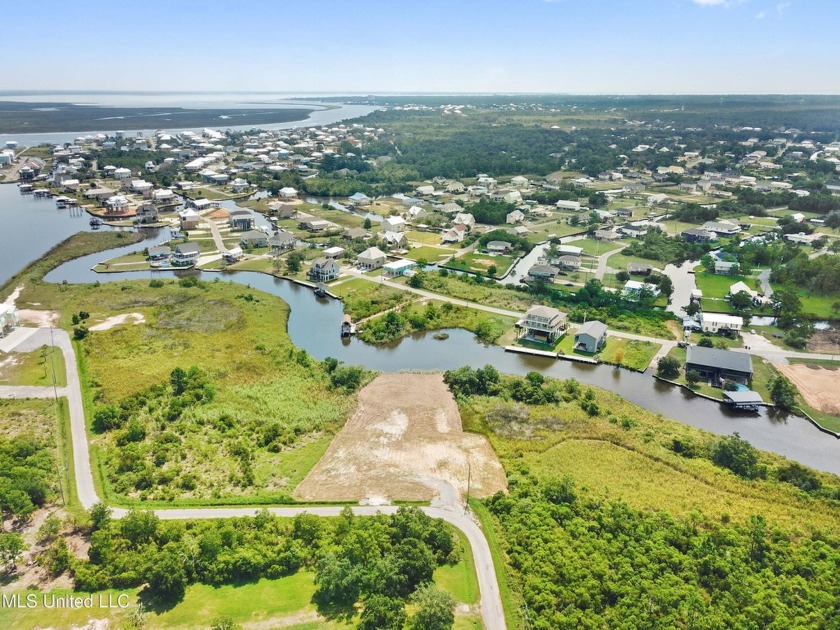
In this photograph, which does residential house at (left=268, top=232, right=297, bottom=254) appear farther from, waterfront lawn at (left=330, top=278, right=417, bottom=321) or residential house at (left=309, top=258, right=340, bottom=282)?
waterfront lawn at (left=330, top=278, right=417, bottom=321)

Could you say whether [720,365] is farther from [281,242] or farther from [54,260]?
[54,260]

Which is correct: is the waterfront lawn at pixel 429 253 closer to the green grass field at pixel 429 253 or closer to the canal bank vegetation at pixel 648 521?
the green grass field at pixel 429 253

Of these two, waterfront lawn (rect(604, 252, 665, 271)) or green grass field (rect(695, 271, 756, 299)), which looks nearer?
green grass field (rect(695, 271, 756, 299))

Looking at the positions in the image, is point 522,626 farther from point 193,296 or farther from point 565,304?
point 193,296

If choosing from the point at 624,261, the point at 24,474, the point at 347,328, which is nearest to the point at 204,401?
the point at 24,474

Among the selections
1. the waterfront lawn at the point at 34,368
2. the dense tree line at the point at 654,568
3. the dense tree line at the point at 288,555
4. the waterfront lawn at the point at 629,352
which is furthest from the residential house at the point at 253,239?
the dense tree line at the point at 654,568

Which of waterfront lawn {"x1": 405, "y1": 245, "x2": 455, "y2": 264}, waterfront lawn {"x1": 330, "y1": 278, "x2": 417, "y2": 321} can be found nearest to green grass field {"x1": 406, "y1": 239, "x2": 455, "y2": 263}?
waterfront lawn {"x1": 405, "y1": 245, "x2": 455, "y2": 264}

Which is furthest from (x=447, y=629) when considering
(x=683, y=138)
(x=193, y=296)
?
(x=683, y=138)
